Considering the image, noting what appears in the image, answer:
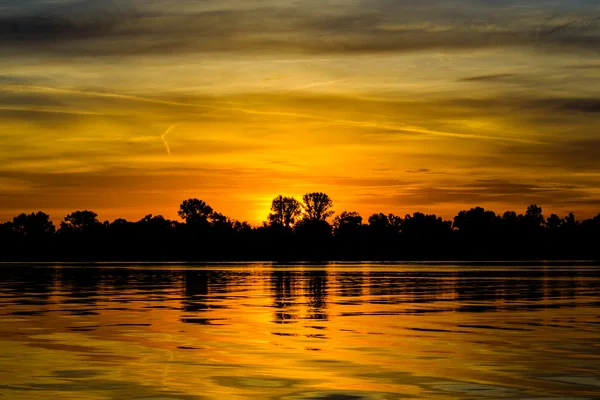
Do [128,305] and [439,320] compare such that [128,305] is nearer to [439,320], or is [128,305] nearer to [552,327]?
[439,320]

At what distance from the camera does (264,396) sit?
60.4 feet

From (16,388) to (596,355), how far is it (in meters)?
13.5

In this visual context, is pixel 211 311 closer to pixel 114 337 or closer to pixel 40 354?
pixel 114 337

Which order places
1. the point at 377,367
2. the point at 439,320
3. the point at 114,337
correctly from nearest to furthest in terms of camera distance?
the point at 377,367
the point at 114,337
the point at 439,320

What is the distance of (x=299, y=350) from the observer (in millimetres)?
25734

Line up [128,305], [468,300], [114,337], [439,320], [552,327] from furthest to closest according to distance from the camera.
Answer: [468,300]
[128,305]
[439,320]
[552,327]
[114,337]

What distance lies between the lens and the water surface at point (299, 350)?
19.2m

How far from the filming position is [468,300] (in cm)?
4819

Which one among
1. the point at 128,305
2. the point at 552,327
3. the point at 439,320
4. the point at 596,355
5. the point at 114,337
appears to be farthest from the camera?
the point at 128,305

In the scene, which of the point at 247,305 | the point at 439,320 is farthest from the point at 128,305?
the point at 439,320

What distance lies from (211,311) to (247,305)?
4515 millimetres

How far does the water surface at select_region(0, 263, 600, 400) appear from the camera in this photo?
19.2 meters

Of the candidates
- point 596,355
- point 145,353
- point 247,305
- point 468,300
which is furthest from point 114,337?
point 468,300

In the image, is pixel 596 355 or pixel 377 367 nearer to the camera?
pixel 377 367
